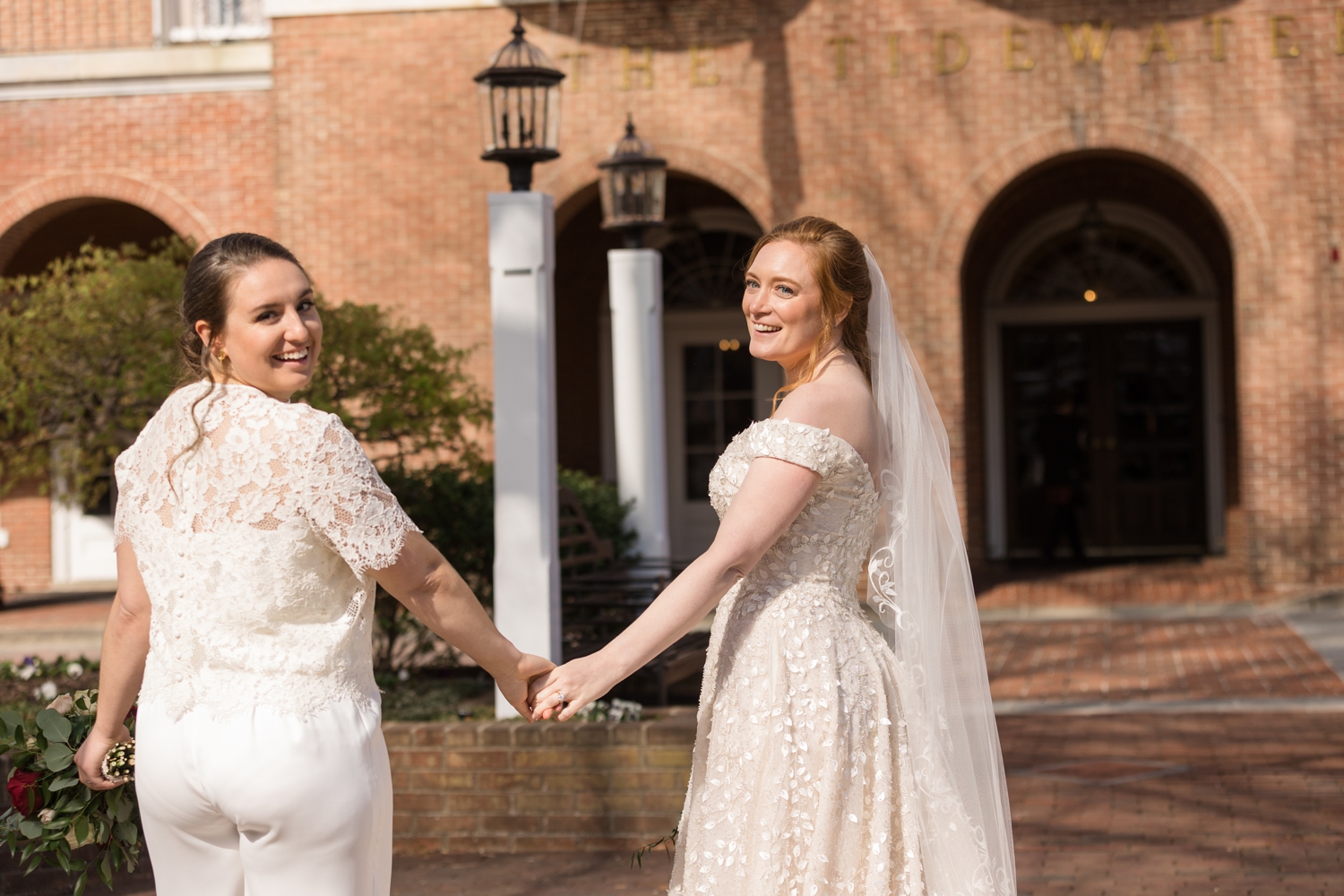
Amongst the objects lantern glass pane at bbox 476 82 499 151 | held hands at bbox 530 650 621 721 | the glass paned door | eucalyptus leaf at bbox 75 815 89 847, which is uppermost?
lantern glass pane at bbox 476 82 499 151

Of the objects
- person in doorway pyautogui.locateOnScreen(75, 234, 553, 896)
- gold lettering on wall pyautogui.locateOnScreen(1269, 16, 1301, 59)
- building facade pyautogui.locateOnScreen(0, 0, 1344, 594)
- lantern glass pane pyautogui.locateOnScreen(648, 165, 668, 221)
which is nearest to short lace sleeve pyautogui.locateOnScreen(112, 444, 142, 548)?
person in doorway pyautogui.locateOnScreen(75, 234, 553, 896)

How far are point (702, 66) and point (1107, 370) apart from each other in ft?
18.0

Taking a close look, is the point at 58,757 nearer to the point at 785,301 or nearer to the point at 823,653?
the point at 823,653

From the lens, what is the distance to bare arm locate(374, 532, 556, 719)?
7.97 feet

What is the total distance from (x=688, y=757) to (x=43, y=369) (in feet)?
22.8

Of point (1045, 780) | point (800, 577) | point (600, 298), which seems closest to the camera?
point (800, 577)

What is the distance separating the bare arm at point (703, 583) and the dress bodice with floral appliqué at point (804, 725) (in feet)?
0.18

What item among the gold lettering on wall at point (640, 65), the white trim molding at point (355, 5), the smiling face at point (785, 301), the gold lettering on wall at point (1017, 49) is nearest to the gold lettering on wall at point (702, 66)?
the gold lettering on wall at point (640, 65)

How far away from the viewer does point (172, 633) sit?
2.41 metres

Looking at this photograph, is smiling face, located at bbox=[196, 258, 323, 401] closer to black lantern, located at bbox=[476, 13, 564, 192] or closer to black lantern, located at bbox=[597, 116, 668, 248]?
black lantern, located at bbox=[476, 13, 564, 192]

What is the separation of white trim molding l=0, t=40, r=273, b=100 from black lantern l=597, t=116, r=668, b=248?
5.48 m

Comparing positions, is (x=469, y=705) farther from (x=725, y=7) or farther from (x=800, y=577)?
(x=725, y=7)

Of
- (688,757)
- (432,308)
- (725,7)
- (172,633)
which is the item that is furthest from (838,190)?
(172,633)

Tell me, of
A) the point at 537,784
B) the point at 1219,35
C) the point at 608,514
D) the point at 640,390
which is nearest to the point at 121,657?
the point at 537,784
